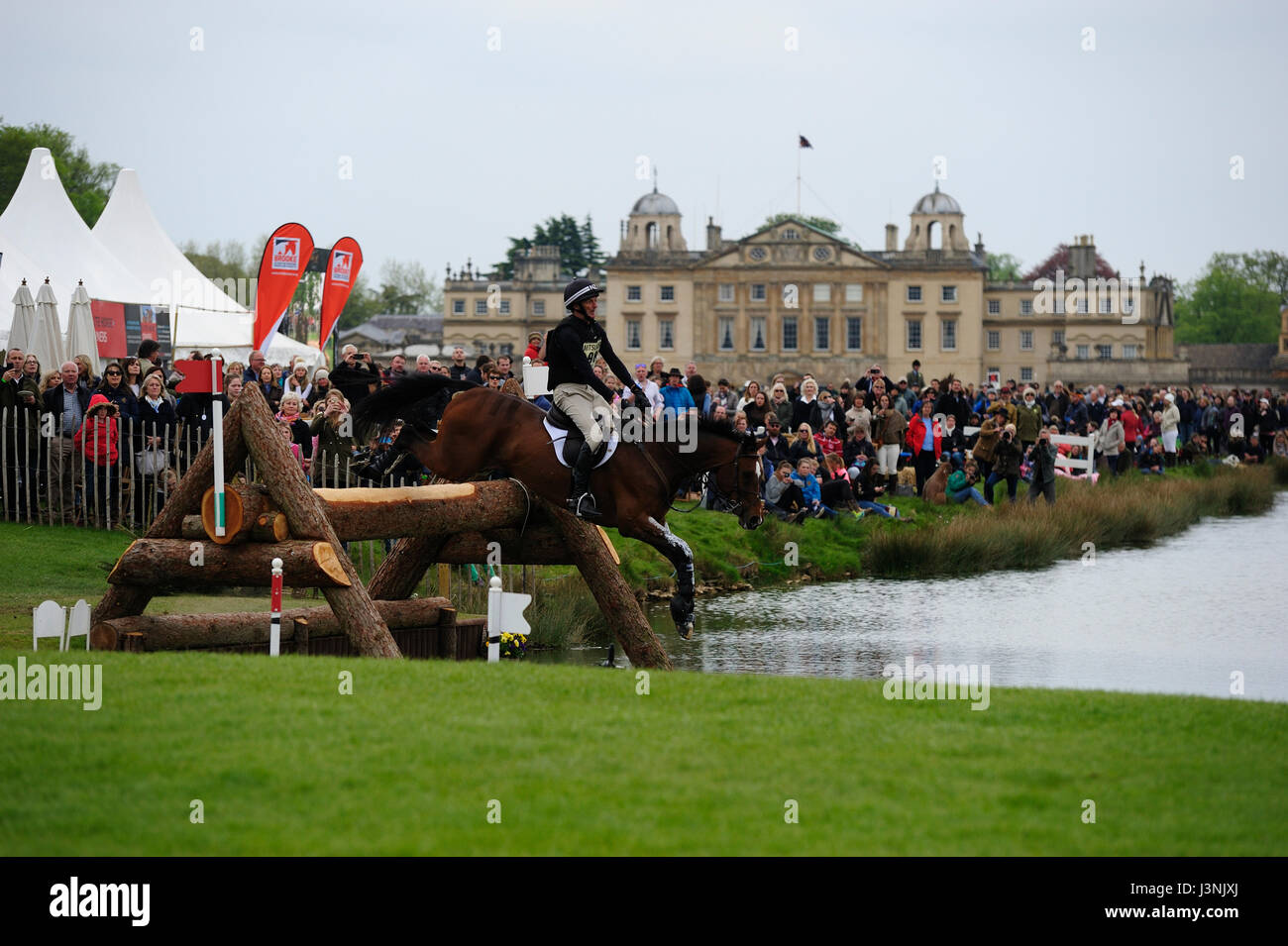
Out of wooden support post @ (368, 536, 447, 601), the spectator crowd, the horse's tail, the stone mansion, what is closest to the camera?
wooden support post @ (368, 536, 447, 601)

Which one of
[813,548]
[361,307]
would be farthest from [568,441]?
[361,307]

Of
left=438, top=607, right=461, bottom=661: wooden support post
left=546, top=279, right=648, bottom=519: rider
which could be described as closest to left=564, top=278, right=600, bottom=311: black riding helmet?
left=546, top=279, right=648, bottom=519: rider

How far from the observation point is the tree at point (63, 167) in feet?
243

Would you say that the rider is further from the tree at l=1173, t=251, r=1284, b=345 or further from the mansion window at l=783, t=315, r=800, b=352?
the tree at l=1173, t=251, r=1284, b=345

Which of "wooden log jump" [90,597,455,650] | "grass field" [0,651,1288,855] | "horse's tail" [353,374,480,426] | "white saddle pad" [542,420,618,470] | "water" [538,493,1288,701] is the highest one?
"horse's tail" [353,374,480,426]

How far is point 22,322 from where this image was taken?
23.7 metres

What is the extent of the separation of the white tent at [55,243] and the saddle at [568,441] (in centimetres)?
1752

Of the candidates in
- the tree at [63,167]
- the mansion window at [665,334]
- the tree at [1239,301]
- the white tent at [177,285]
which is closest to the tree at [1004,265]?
the tree at [1239,301]

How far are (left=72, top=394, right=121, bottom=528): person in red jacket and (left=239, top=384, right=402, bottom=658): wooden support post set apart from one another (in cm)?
832

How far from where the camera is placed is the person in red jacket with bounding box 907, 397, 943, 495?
28.7 meters

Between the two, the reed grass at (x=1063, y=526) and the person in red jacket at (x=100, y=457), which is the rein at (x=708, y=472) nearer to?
the person in red jacket at (x=100, y=457)

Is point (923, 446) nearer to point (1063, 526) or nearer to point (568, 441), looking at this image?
point (1063, 526)
